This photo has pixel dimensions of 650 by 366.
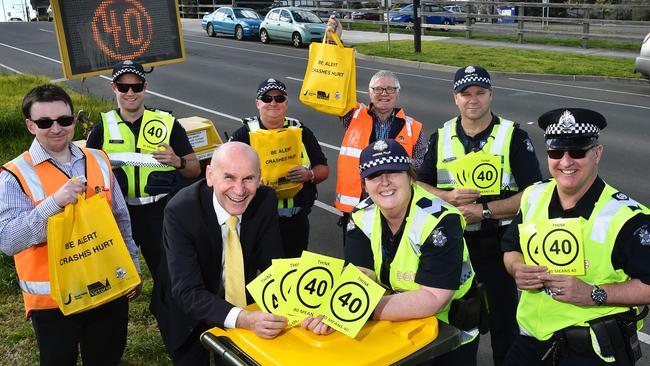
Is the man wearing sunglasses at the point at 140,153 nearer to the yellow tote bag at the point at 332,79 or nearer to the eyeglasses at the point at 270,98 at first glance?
the eyeglasses at the point at 270,98

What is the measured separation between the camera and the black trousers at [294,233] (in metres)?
4.96

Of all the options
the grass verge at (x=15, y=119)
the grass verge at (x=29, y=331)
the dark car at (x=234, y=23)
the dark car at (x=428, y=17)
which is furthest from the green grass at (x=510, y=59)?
the grass verge at (x=29, y=331)

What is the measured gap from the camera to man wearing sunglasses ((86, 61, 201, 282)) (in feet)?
15.3

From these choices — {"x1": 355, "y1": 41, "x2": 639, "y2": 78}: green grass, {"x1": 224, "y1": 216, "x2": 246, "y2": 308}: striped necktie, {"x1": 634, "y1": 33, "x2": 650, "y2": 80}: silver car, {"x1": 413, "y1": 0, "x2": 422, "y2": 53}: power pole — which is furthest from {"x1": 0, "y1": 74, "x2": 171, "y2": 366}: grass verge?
{"x1": 413, "y1": 0, "x2": 422, "y2": 53}: power pole

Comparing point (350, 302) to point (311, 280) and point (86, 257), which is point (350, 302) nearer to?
point (311, 280)

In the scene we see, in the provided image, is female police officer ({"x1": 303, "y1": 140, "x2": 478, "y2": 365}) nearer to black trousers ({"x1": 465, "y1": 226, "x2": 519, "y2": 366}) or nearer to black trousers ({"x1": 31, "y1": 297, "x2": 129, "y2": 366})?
black trousers ({"x1": 465, "y1": 226, "x2": 519, "y2": 366})

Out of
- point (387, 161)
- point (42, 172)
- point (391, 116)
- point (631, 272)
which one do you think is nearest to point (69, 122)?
point (42, 172)

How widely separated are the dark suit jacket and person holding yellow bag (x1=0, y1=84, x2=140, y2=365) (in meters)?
0.50

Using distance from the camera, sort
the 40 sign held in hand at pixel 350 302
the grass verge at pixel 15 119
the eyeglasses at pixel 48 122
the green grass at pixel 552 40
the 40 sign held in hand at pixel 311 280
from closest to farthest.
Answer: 1. the 40 sign held in hand at pixel 350 302
2. the 40 sign held in hand at pixel 311 280
3. the eyeglasses at pixel 48 122
4. the grass verge at pixel 15 119
5. the green grass at pixel 552 40

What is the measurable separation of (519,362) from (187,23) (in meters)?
39.0

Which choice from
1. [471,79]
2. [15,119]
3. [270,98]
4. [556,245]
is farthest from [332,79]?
[15,119]

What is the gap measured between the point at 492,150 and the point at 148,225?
2.49m

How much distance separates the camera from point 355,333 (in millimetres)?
2666

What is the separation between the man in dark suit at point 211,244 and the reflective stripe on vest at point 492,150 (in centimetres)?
127
